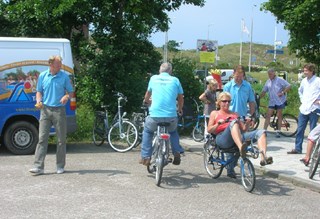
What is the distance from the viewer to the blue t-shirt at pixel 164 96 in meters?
7.48

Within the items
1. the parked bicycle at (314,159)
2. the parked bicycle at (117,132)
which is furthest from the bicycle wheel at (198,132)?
the parked bicycle at (314,159)

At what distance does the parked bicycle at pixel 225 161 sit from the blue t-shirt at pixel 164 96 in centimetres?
95

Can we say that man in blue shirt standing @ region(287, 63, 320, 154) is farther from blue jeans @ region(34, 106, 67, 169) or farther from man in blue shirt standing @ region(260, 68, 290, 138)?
blue jeans @ region(34, 106, 67, 169)

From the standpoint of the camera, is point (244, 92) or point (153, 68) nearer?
point (244, 92)

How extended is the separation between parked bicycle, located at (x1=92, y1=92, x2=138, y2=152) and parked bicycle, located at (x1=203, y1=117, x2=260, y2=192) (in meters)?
2.91

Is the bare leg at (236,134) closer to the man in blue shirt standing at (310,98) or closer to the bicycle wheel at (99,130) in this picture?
the man in blue shirt standing at (310,98)

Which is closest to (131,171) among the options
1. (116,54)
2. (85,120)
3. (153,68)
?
(85,120)

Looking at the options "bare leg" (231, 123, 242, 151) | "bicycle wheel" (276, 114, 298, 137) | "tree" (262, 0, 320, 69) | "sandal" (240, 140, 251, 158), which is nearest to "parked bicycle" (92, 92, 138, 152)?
"bare leg" (231, 123, 242, 151)

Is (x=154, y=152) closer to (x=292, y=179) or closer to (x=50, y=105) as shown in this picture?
(x=50, y=105)

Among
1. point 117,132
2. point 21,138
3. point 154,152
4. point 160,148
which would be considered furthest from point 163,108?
point 21,138

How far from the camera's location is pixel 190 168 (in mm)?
8914

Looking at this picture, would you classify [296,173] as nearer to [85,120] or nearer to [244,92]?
[244,92]

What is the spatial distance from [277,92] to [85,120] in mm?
5219

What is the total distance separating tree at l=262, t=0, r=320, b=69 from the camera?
842 inches
